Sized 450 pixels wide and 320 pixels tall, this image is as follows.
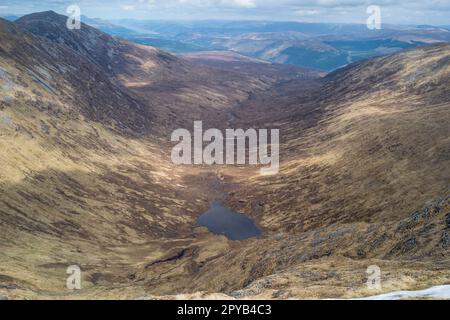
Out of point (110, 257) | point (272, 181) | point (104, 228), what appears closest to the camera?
point (110, 257)

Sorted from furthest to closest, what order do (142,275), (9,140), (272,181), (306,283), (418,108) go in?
(418,108) < (272,181) < (9,140) < (142,275) < (306,283)

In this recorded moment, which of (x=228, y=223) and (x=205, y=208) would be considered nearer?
(x=228, y=223)

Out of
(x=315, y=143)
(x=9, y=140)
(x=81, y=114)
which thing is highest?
(x=81, y=114)

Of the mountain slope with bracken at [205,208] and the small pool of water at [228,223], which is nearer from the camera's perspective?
the mountain slope with bracken at [205,208]

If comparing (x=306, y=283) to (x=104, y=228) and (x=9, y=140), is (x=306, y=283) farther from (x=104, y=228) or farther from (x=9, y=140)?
(x=9, y=140)

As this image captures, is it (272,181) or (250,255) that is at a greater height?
(272,181)

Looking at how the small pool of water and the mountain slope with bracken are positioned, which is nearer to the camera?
the mountain slope with bracken

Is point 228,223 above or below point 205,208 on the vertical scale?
below

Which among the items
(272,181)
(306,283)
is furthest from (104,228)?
(306,283)
